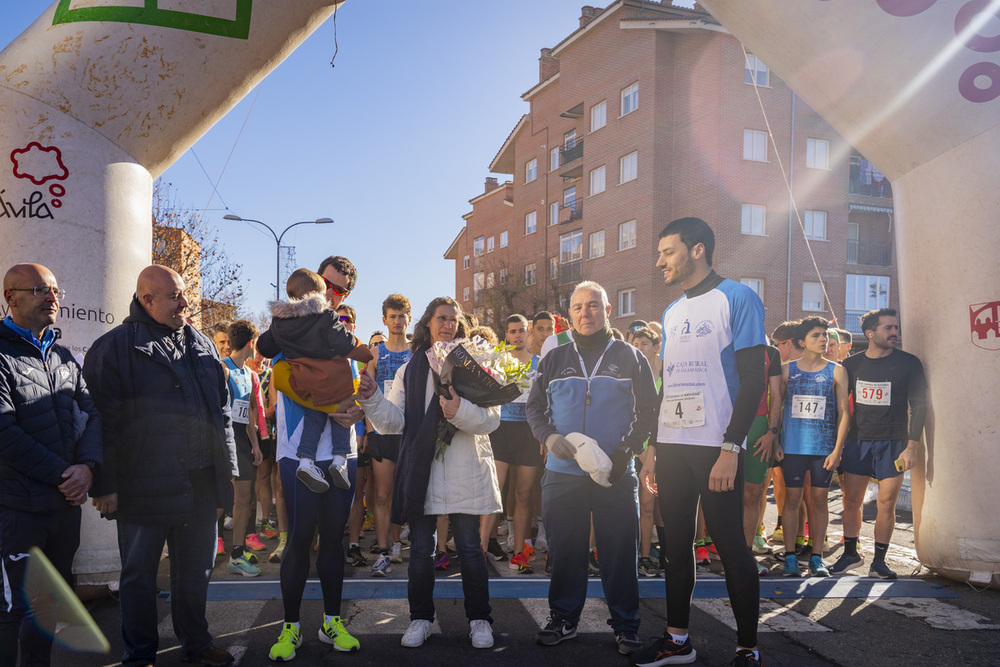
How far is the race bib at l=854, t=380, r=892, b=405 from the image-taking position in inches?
236

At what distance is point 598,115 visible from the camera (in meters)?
31.7

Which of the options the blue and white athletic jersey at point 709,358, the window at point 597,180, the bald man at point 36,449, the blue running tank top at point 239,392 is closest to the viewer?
the bald man at point 36,449

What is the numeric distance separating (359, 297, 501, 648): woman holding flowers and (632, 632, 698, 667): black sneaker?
2.92 ft

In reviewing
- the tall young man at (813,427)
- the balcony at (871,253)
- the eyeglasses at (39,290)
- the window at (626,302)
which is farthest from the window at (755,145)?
the eyeglasses at (39,290)

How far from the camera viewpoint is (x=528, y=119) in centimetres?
3875

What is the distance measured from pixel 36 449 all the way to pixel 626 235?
1099 inches

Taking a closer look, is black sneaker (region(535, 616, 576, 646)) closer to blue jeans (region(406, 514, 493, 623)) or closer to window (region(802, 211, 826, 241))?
blue jeans (region(406, 514, 493, 623))

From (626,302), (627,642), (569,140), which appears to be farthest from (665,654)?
(569,140)

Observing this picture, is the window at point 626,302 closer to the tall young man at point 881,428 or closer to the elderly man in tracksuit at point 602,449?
the tall young man at point 881,428

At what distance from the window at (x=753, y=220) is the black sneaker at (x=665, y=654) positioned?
25840 mm

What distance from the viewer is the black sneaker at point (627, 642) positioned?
4004mm

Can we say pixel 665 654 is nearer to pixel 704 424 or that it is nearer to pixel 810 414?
pixel 704 424

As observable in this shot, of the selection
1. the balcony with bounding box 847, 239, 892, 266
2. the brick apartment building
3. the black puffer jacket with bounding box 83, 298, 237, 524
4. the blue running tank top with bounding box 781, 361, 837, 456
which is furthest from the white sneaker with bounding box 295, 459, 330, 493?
the balcony with bounding box 847, 239, 892, 266

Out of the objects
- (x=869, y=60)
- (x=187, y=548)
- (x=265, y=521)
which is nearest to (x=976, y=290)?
(x=869, y=60)
